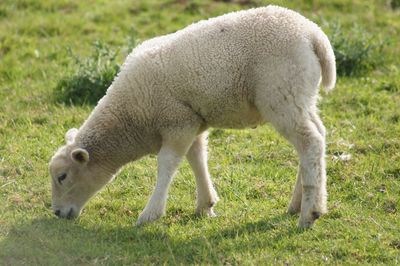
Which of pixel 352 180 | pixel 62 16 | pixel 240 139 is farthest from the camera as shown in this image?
pixel 62 16

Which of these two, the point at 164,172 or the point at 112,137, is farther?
the point at 112,137

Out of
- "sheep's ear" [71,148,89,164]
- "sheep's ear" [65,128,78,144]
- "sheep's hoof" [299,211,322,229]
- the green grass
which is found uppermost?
"sheep's ear" [71,148,89,164]

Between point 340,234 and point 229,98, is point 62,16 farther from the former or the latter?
point 340,234

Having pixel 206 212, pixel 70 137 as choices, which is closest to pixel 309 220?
pixel 206 212

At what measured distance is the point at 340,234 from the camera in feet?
21.8

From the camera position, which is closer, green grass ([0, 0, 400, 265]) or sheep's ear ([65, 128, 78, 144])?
green grass ([0, 0, 400, 265])

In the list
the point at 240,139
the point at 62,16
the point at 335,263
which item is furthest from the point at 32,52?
the point at 335,263

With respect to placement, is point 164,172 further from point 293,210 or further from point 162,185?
point 293,210

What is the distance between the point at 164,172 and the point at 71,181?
0.82 m

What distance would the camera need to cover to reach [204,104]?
22.9 ft

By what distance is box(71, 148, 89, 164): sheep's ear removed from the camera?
705 centimetres

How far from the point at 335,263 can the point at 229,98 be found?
1.61 metres

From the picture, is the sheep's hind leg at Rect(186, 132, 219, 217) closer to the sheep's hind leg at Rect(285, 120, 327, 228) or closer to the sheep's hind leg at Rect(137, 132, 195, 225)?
the sheep's hind leg at Rect(137, 132, 195, 225)

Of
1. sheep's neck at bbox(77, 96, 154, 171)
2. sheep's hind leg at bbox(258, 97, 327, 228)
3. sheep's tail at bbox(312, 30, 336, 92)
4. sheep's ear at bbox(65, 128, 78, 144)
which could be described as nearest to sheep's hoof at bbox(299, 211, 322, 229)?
sheep's hind leg at bbox(258, 97, 327, 228)
